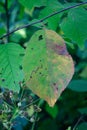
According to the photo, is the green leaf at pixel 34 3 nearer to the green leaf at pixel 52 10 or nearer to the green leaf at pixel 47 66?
the green leaf at pixel 52 10

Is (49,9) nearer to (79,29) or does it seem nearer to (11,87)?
(79,29)

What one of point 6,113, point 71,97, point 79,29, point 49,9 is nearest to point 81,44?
point 79,29

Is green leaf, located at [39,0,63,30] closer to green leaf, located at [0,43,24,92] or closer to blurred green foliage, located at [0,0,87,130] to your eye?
blurred green foliage, located at [0,0,87,130]

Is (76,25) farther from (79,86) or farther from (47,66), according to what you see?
(79,86)

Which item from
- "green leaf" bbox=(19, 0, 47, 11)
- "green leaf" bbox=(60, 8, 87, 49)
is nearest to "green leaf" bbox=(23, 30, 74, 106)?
"green leaf" bbox=(60, 8, 87, 49)

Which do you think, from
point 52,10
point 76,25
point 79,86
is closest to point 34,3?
point 52,10

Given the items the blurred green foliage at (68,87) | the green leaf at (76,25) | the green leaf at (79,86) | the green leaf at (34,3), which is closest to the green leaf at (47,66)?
the blurred green foliage at (68,87)
